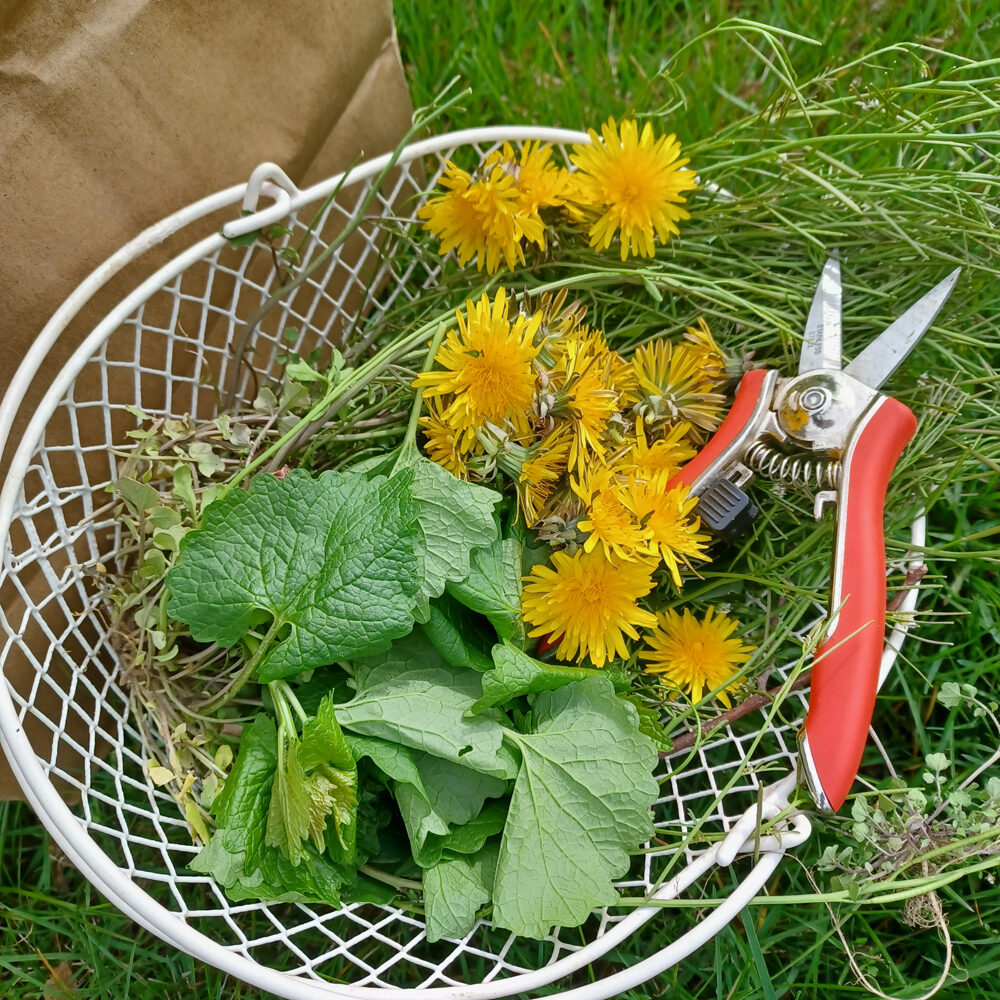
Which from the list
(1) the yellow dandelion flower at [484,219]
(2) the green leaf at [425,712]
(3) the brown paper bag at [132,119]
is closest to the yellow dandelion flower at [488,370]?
(1) the yellow dandelion flower at [484,219]

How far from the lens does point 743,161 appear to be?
35.5 inches

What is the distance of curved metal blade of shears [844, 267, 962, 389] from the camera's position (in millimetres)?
865

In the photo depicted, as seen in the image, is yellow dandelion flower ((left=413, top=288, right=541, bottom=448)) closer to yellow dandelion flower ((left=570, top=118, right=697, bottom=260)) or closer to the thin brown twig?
yellow dandelion flower ((left=570, top=118, right=697, bottom=260))

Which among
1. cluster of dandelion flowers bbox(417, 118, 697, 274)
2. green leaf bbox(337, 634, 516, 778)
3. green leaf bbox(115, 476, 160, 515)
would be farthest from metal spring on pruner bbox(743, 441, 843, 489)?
green leaf bbox(115, 476, 160, 515)

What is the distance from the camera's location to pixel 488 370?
0.77 m

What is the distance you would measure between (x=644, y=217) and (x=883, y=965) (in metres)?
0.86

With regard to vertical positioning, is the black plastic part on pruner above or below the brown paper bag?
below

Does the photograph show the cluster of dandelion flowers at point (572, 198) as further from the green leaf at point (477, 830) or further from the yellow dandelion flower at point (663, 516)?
the green leaf at point (477, 830)

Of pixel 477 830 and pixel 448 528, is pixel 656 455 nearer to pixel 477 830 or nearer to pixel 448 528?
pixel 448 528

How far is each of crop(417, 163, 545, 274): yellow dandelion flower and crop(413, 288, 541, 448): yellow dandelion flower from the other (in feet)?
0.34

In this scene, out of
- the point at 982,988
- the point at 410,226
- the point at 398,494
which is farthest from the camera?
the point at 410,226

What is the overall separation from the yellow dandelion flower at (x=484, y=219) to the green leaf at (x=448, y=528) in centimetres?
23

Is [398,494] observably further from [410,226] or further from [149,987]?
[149,987]

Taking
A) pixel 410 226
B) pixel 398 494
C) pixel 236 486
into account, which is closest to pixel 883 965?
pixel 398 494
